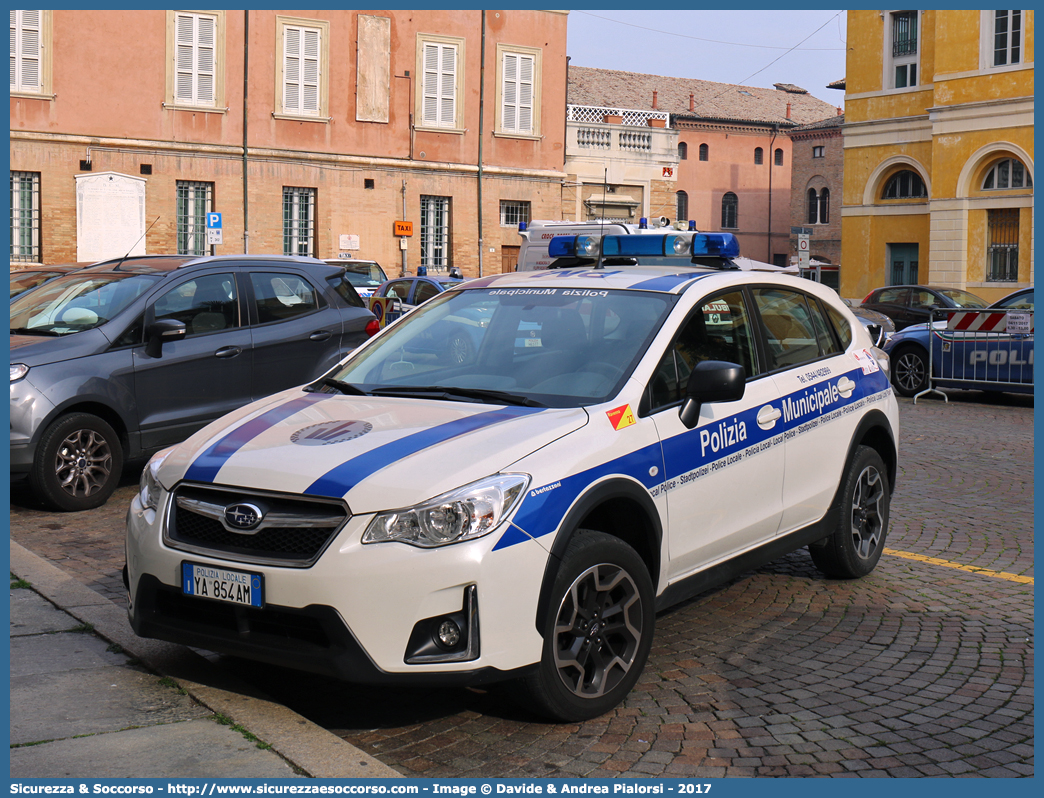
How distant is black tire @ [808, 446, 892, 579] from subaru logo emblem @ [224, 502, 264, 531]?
131 inches

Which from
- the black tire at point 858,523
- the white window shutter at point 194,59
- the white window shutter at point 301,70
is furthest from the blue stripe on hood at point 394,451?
the white window shutter at point 301,70

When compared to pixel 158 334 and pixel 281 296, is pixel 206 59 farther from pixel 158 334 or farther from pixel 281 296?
pixel 158 334

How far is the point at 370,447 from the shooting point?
426 cm

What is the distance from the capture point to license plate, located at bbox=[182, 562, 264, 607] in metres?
4.05

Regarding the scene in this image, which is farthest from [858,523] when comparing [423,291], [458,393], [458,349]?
[423,291]

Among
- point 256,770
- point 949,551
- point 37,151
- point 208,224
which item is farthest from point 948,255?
point 256,770

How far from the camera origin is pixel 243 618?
414 centimetres

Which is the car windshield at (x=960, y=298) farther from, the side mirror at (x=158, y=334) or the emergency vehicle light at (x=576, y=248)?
the side mirror at (x=158, y=334)

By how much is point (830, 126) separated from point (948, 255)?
115ft

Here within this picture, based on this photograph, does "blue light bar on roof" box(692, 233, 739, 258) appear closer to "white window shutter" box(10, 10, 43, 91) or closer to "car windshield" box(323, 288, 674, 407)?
"car windshield" box(323, 288, 674, 407)

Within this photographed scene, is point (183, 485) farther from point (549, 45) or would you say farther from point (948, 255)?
point (549, 45)

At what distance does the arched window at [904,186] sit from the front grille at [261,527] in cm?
3538

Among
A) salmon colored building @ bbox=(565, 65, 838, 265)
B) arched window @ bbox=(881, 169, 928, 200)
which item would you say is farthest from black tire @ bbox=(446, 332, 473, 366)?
salmon colored building @ bbox=(565, 65, 838, 265)

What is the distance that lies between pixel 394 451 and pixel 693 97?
69.7 m
